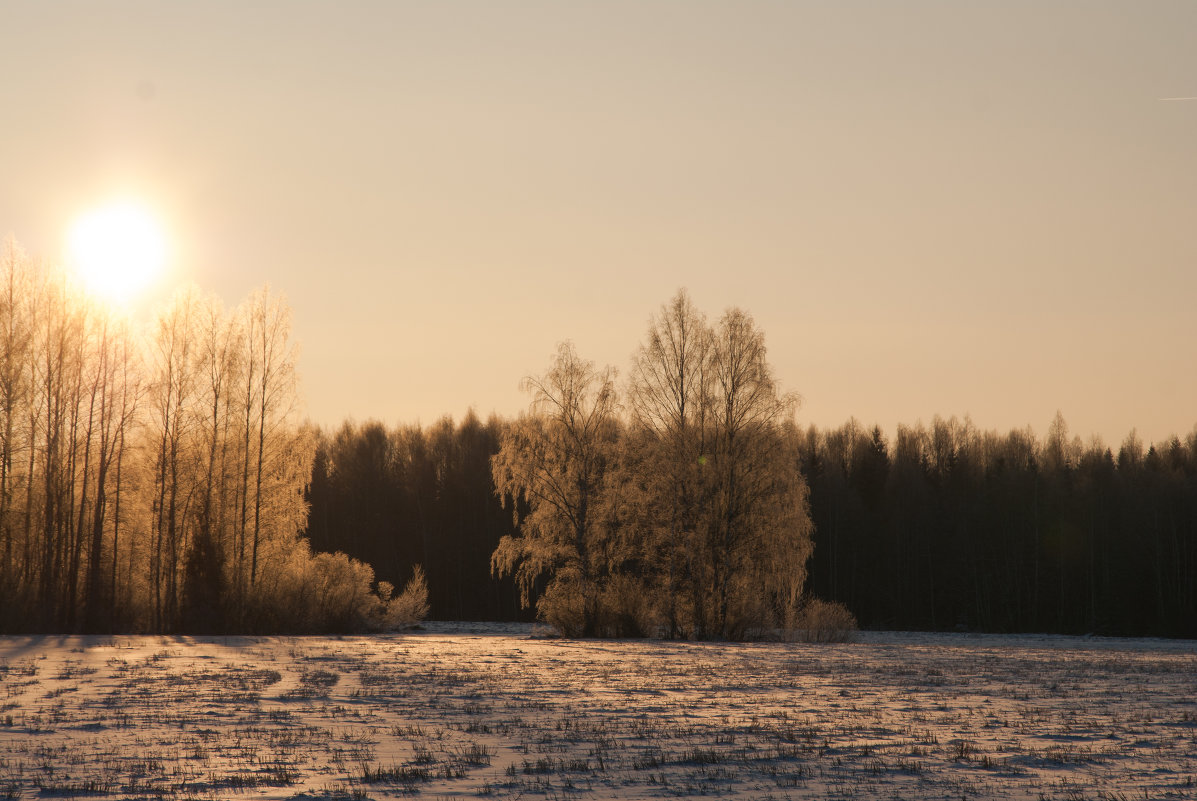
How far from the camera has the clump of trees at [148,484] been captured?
43.8 metres

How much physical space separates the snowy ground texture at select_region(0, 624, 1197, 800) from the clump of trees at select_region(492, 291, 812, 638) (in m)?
17.4

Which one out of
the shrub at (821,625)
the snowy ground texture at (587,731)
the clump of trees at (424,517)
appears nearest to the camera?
the snowy ground texture at (587,731)

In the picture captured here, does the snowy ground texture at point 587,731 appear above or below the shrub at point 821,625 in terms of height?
above

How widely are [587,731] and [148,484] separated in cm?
4312

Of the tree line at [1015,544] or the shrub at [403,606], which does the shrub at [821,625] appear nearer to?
the shrub at [403,606]

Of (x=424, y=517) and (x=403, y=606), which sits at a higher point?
(x=424, y=517)

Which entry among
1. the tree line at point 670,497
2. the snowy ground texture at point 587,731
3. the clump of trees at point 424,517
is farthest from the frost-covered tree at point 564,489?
the clump of trees at point 424,517

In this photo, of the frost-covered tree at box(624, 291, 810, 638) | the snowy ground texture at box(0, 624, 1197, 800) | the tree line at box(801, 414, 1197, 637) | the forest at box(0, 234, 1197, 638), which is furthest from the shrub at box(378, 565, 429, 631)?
the tree line at box(801, 414, 1197, 637)

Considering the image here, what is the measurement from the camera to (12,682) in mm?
19578

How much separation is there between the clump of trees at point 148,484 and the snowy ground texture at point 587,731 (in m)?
19.2

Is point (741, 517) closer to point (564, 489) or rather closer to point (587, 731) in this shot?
point (564, 489)

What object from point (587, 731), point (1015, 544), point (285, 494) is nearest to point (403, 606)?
point (285, 494)

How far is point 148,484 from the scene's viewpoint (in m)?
51.3

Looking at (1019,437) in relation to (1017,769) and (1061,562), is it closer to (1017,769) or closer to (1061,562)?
(1061,562)
